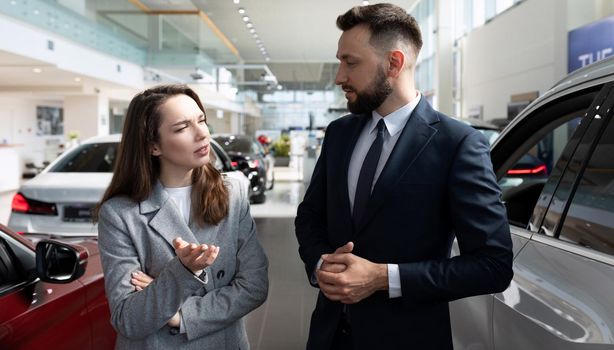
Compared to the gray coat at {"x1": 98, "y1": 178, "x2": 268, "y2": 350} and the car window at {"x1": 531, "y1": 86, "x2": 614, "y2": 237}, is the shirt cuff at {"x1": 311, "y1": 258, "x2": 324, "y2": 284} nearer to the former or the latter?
the gray coat at {"x1": 98, "y1": 178, "x2": 268, "y2": 350}

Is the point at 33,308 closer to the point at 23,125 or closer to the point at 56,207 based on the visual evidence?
the point at 56,207

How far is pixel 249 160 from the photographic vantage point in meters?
11.4

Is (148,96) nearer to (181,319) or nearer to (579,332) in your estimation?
(181,319)

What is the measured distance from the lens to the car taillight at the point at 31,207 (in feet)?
15.6

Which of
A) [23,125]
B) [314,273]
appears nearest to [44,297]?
[314,273]

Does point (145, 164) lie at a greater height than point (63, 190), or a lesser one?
greater

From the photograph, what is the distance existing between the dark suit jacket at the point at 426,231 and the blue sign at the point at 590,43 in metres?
6.21

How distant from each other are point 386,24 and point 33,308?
4.58 ft

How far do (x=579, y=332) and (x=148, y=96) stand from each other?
127cm

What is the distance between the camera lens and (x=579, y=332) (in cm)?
136

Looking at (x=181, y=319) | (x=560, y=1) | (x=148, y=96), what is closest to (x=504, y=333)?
(x=181, y=319)

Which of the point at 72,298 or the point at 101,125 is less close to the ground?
the point at 101,125

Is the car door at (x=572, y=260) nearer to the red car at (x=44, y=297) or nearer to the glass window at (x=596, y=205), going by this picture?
the glass window at (x=596, y=205)

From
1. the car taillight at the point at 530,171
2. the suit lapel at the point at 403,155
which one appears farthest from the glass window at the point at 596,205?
the car taillight at the point at 530,171
